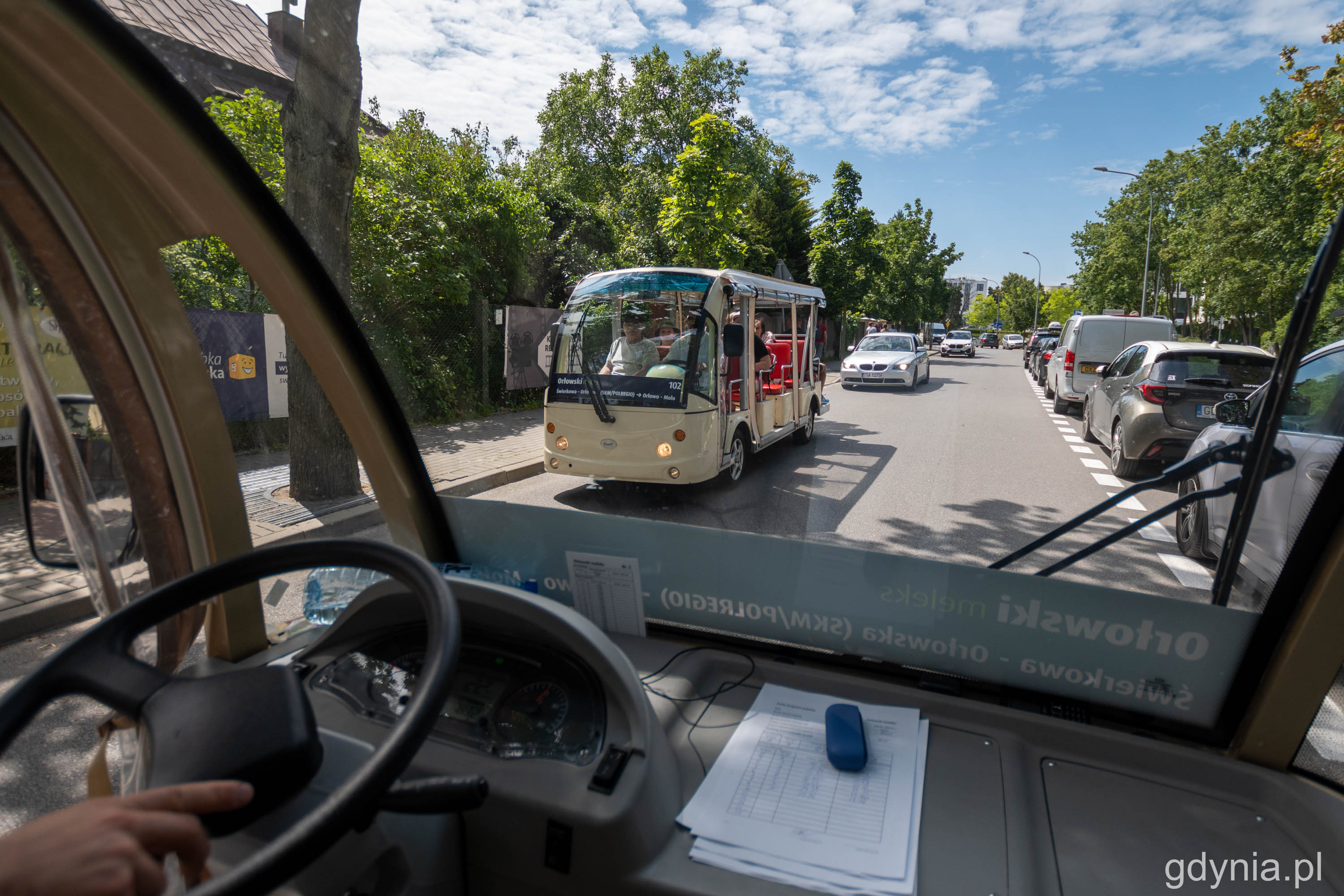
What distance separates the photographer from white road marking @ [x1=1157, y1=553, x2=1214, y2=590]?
58.3 inches

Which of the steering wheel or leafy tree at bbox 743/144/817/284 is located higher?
leafy tree at bbox 743/144/817/284

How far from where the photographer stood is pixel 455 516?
224 cm

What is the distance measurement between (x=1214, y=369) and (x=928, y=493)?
685 millimetres

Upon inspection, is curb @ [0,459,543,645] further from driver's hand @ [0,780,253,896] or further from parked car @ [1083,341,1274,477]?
parked car @ [1083,341,1274,477]

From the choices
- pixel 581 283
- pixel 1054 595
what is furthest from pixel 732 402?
pixel 1054 595

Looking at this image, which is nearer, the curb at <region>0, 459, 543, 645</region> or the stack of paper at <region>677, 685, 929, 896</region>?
the stack of paper at <region>677, 685, 929, 896</region>

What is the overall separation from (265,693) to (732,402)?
1.30m

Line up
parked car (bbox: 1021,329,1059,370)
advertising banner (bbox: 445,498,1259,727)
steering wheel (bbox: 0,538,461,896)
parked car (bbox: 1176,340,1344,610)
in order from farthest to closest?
1. parked car (bbox: 1021,329,1059,370)
2. advertising banner (bbox: 445,498,1259,727)
3. parked car (bbox: 1176,340,1344,610)
4. steering wheel (bbox: 0,538,461,896)

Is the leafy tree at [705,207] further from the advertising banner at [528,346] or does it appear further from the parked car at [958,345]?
the parked car at [958,345]

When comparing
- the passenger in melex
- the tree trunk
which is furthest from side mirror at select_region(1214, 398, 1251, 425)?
the tree trunk

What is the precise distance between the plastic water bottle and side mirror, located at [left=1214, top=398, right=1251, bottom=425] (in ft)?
6.32

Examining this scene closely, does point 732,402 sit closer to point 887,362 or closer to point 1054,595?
point 1054,595

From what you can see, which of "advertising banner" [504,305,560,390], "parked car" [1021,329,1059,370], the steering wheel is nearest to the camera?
the steering wheel

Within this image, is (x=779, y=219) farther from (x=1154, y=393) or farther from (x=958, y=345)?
(x=958, y=345)
